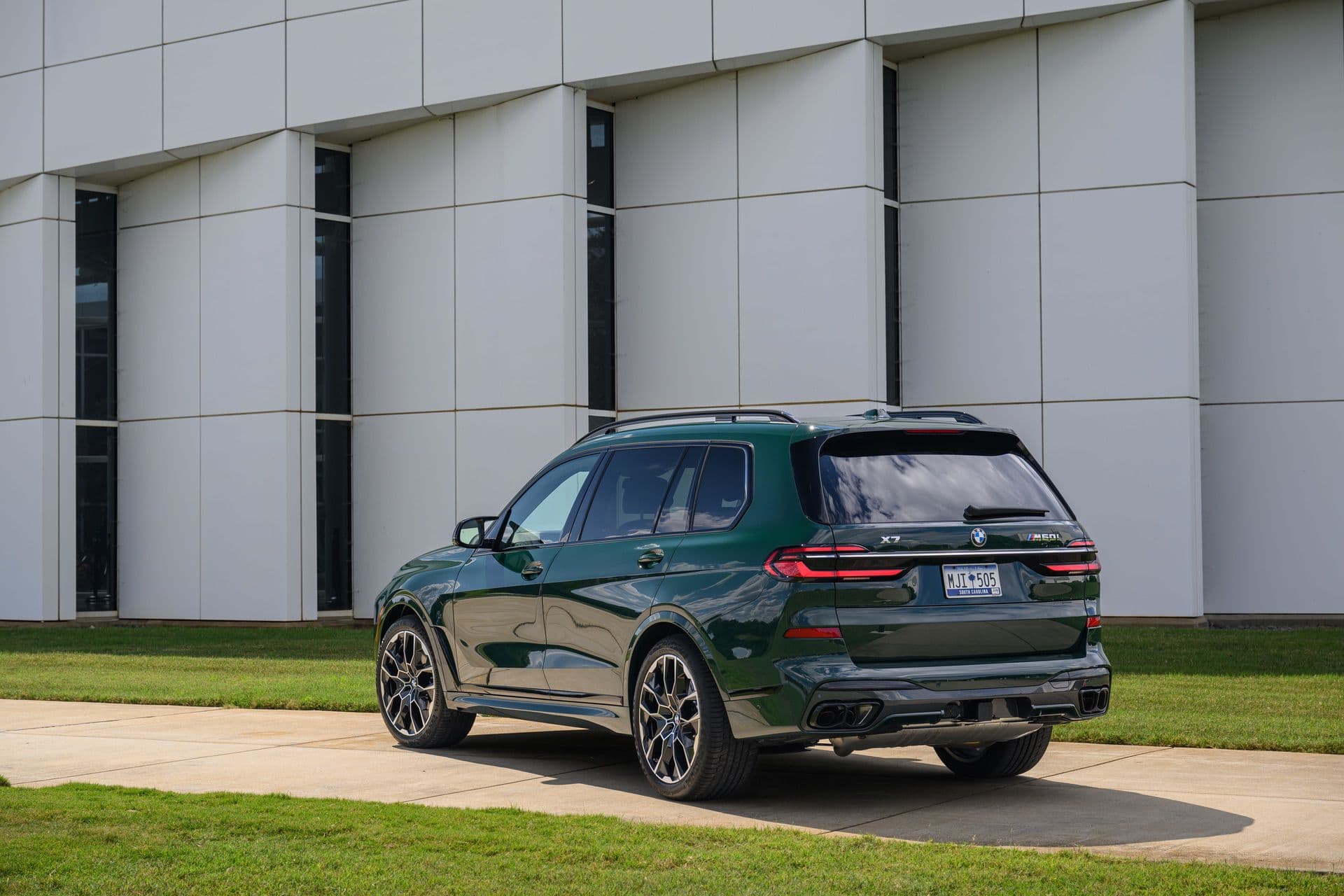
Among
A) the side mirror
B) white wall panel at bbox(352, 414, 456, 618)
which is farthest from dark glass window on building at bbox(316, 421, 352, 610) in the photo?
the side mirror

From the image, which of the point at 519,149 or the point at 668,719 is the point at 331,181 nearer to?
the point at 519,149

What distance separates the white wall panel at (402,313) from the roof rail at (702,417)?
1438 centimetres

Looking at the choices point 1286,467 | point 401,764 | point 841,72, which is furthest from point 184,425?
point 401,764

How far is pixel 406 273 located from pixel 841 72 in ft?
23.1

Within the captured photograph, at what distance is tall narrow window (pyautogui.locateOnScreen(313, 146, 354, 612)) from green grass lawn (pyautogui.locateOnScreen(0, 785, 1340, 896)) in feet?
58.1

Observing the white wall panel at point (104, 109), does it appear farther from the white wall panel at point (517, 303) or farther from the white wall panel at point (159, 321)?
the white wall panel at point (517, 303)

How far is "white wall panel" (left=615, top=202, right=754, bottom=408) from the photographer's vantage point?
2280 centimetres

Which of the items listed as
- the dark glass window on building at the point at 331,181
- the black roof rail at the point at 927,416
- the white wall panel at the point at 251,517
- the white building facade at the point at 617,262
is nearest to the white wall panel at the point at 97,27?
the white building facade at the point at 617,262

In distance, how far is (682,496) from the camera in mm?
8773

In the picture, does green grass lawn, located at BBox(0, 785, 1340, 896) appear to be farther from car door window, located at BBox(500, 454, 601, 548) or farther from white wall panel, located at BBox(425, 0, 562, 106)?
white wall panel, located at BBox(425, 0, 562, 106)

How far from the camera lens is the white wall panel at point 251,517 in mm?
24859

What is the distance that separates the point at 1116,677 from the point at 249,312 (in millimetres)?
15455

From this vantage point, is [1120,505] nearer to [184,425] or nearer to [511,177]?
[511,177]

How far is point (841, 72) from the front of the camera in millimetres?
21828
